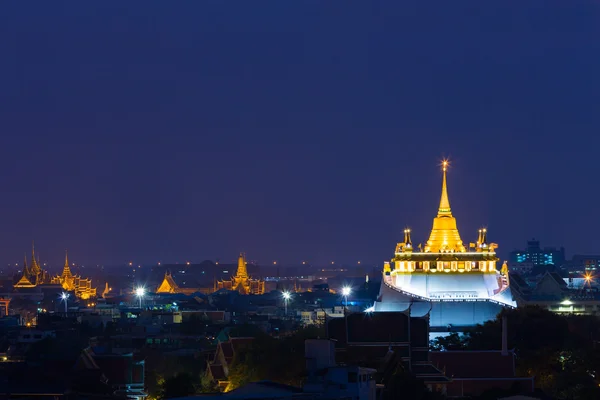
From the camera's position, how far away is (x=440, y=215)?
13038 centimetres

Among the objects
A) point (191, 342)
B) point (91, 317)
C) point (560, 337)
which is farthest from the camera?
point (91, 317)

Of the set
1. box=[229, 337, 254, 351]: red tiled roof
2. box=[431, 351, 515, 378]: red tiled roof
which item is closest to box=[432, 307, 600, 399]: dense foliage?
box=[431, 351, 515, 378]: red tiled roof

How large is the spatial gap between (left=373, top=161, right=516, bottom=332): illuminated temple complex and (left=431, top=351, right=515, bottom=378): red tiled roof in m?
21.6

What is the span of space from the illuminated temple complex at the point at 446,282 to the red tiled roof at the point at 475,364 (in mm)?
21575

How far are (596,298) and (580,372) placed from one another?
7246cm

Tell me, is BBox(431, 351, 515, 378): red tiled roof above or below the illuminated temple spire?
below

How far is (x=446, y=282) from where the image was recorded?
123 m

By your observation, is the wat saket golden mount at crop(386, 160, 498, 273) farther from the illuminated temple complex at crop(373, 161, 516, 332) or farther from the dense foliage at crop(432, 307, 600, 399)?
the dense foliage at crop(432, 307, 600, 399)

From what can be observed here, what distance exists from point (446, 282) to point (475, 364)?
96.1 feet

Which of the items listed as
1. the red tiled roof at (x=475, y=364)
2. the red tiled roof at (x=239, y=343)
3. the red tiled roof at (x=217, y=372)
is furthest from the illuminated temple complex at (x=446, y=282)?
the red tiled roof at (x=475, y=364)

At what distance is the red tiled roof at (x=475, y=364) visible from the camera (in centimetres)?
9300

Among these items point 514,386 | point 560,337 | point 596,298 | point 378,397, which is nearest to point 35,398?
point 378,397

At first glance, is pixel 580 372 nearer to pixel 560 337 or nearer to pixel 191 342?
pixel 560 337

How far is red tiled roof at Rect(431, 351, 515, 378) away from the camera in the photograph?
93.0 m
